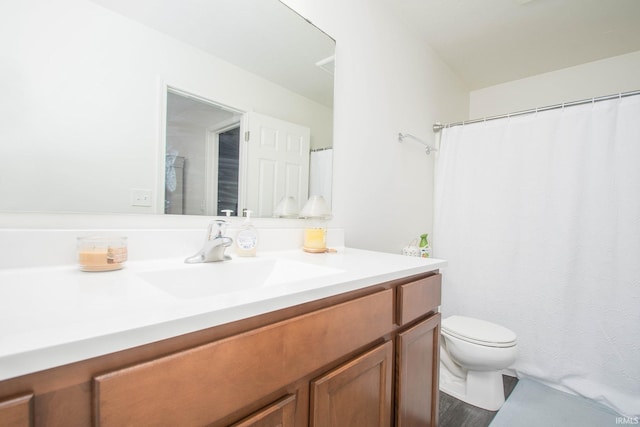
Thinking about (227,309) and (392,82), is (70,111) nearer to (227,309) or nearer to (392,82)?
(227,309)

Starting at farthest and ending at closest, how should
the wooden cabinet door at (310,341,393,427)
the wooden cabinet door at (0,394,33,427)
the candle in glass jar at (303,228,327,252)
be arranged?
the candle in glass jar at (303,228,327,252)
the wooden cabinet door at (310,341,393,427)
the wooden cabinet door at (0,394,33,427)

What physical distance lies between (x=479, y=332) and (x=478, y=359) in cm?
14

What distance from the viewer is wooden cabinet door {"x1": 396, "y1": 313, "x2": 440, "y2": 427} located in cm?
86

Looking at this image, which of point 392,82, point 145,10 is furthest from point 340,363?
point 392,82

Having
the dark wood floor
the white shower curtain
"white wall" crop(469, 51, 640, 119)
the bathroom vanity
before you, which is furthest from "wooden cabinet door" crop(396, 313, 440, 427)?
"white wall" crop(469, 51, 640, 119)

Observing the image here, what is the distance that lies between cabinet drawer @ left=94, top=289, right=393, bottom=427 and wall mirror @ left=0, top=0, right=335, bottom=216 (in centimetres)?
60

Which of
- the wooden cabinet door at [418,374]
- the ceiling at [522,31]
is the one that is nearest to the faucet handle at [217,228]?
the wooden cabinet door at [418,374]

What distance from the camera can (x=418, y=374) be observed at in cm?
95

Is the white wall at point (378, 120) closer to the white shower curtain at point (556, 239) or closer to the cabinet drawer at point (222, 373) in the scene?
the white shower curtain at point (556, 239)

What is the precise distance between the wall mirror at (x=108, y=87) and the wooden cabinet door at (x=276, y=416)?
663 mm

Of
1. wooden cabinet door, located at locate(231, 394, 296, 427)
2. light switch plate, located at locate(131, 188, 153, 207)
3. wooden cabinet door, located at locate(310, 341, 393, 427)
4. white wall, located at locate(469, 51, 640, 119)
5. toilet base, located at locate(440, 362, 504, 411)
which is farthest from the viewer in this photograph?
white wall, located at locate(469, 51, 640, 119)

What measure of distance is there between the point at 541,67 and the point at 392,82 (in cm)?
153

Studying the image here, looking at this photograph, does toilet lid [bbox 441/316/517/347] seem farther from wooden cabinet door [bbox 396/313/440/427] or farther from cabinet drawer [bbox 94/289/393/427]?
cabinet drawer [bbox 94/289/393/427]

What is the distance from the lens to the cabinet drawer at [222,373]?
37cm
